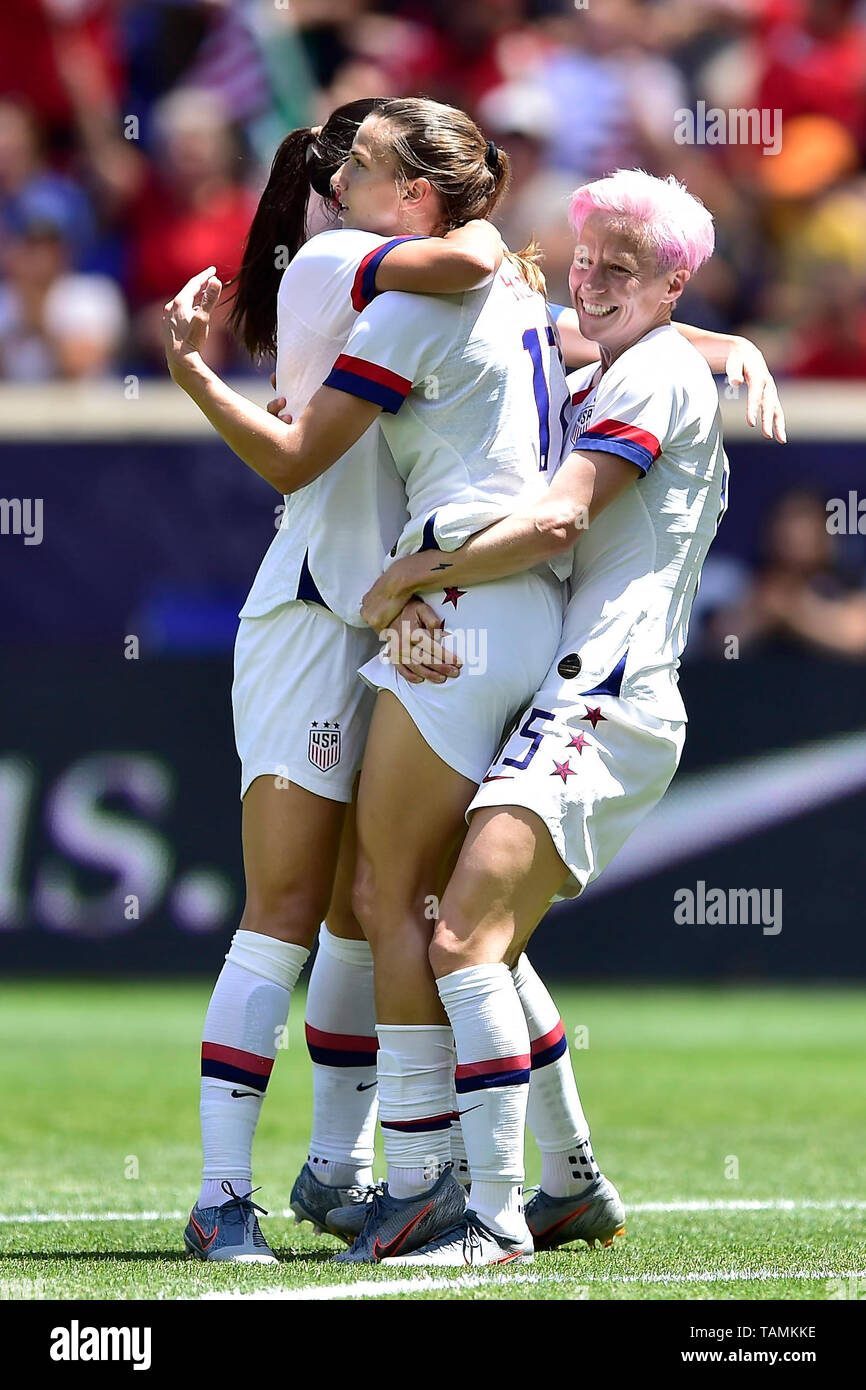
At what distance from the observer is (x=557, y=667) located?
362 cm

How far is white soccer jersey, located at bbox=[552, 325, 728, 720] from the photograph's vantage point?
11.7 feet

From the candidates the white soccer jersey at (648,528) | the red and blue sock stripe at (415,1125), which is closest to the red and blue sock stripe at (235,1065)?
the red and blue sock stripe at (415,1125)

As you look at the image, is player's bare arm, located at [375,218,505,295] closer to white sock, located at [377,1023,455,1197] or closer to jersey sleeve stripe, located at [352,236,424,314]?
jersey sleeve stripe, located at [352,236,424,314]

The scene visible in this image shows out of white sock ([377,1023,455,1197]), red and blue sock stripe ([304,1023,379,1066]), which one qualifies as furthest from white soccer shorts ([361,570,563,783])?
red and blue sock stripe ([304,1023,379,1066])

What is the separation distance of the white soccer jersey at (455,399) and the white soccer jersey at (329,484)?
0.08 m

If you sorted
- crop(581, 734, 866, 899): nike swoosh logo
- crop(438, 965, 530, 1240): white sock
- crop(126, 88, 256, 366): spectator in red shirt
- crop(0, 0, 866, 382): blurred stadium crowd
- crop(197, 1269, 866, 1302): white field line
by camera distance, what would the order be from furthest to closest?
crop(126, 88, 256, 366): spectator in red shirt → crop(0, 0, 866, 382): blurred stadium crowd → crop(581, 734, 866, 899): nike swoosh logo → crop(438, 965, 530, 1240): white sock → crop(197, 1269, 866, 1302): white field line

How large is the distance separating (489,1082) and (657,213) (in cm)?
170

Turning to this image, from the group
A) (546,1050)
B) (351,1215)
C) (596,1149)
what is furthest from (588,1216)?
(596,1149)

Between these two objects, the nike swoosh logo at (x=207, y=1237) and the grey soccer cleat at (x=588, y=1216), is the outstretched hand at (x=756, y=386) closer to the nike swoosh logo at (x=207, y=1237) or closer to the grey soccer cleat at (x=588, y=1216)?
the grey soccer cleat at (x=588, y=1216)

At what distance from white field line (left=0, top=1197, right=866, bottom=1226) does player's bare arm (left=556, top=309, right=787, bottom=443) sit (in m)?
1.77

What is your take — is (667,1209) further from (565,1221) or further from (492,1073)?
(492,1073)

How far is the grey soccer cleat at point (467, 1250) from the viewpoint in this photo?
11.2 ft

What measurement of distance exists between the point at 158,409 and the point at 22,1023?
2.95m
